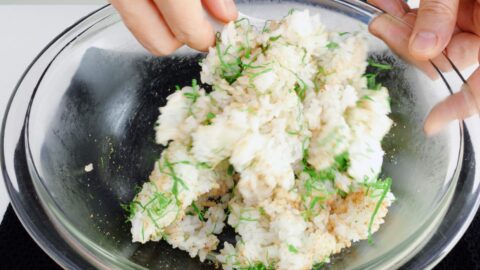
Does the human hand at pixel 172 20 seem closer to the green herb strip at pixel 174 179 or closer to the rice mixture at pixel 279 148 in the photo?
the rice mixture at pixel 279 148

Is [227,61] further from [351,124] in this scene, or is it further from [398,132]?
[398,132]

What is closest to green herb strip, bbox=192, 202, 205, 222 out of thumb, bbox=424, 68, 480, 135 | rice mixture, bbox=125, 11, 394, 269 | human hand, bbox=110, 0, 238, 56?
rice mixture, bbox=125, 11, 394, 269

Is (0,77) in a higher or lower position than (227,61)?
lower

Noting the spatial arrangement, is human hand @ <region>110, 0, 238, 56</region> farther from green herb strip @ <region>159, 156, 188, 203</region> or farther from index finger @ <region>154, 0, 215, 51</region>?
green herb strip @ <region>159, 156, 188, 203</region>

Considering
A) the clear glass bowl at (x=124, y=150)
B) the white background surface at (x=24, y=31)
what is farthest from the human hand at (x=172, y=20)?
the white background surface at (x=24, y=31)

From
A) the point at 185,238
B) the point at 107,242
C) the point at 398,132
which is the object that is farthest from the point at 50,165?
the point at 398,132

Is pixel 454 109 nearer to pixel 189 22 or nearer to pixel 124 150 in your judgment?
pixel 189 22
